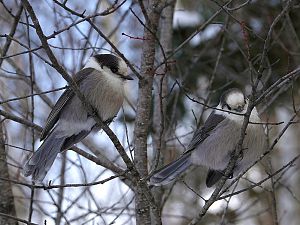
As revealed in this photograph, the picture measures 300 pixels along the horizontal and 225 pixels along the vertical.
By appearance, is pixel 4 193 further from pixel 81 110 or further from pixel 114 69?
pixel 114 69

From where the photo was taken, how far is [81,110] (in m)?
3.66

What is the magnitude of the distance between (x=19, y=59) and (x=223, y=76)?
3044 millimetres

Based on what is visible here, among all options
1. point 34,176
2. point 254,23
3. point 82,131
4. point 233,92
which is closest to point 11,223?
point 34,176

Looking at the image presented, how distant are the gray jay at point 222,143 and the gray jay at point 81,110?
545 millimetres

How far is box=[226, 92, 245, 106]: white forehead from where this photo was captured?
3539 mm

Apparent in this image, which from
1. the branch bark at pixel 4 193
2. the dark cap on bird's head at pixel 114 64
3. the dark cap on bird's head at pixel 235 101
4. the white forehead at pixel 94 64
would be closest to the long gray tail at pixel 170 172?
the dark cap on bird's head at pixel 235 101

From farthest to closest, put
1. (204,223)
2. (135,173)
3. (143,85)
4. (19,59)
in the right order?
(19,59)
(204,223)
(143,85)
(135,173)

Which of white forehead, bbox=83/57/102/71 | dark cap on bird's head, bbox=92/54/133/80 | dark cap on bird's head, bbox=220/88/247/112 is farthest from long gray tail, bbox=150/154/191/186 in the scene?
white forehead, bbox=83/57/102/71

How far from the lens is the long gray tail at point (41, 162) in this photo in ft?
11.5

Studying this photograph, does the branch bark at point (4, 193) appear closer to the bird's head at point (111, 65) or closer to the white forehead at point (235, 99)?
the bird's head at point (111, 65)

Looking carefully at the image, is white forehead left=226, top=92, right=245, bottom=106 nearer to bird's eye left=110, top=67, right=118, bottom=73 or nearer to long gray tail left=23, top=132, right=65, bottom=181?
bird's eye left=110, top=67, right=118, bottom=73

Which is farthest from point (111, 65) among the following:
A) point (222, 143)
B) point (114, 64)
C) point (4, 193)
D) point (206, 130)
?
point (4, 193)

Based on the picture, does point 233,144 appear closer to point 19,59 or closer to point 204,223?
point 204,223

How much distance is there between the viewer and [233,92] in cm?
359
